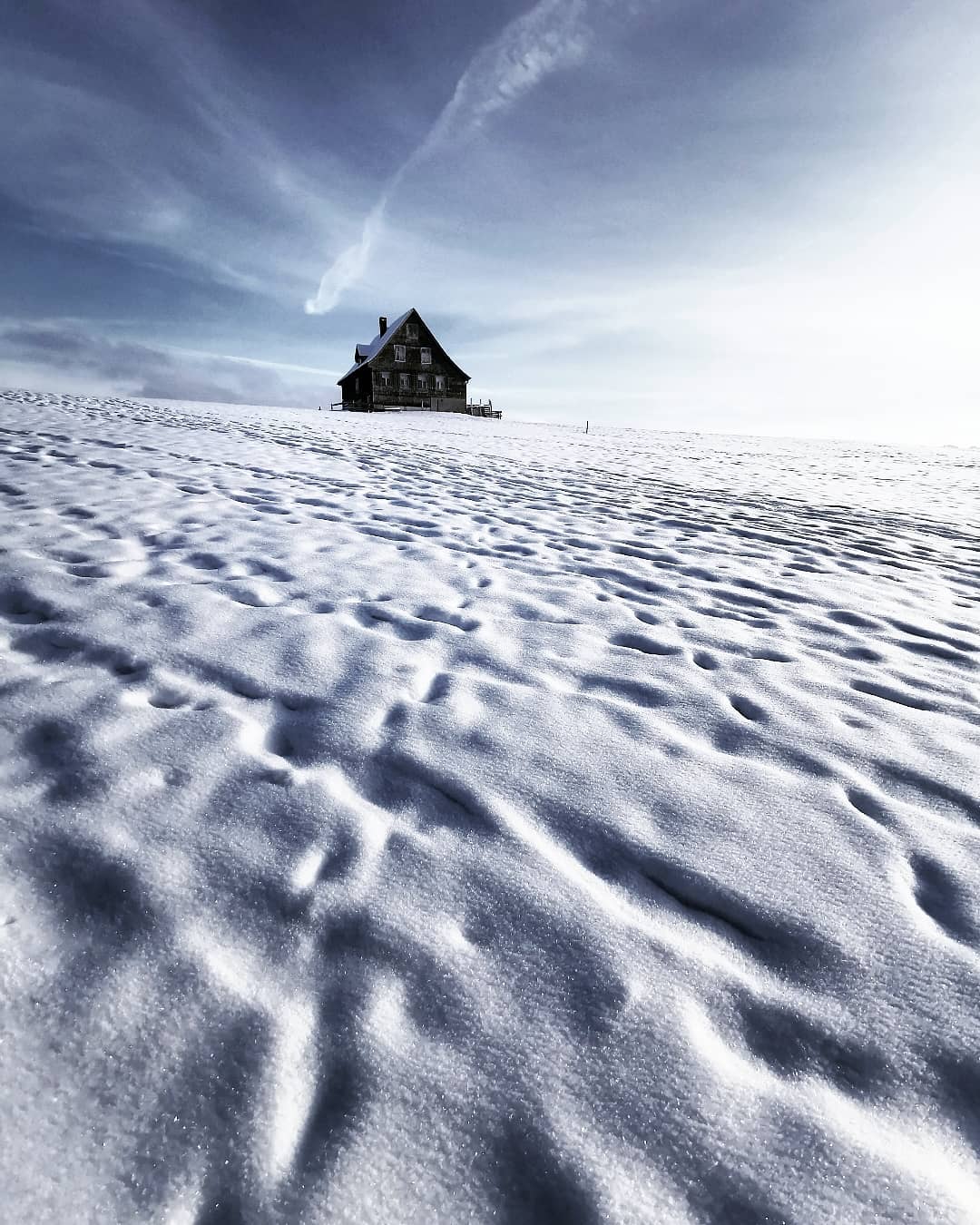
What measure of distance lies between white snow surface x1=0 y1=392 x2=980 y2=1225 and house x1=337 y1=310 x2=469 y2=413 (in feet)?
123

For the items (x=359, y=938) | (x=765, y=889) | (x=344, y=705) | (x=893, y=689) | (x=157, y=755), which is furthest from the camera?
(x=893, y=689)

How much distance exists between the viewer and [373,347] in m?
41.2

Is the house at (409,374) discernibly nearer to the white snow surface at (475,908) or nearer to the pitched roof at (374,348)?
the pitched roof at (374,348)

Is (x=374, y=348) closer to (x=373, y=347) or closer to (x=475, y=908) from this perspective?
(x=373, y=347)

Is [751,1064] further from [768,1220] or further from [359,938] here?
[359,938]

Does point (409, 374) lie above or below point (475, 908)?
above

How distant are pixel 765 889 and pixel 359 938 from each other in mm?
933

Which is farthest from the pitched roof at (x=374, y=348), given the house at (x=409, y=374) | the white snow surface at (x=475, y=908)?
the white snow surface at (x=475, y=908)

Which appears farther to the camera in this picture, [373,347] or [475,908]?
[373,347]

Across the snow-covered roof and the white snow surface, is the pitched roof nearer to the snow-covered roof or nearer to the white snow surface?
the snow-covered roof

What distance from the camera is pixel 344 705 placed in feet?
6.89

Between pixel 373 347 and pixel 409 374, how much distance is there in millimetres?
5126

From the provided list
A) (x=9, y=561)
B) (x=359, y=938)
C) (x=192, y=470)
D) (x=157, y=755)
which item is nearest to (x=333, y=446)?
(x=192, y=470)

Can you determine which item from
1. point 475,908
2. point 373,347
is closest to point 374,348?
point 373,347
